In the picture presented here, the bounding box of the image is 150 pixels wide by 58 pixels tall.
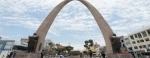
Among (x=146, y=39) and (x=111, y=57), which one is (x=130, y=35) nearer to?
(x=146, y=39)

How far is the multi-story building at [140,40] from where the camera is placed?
133 ft

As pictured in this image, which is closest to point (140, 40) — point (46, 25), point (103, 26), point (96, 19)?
point (96, 19)

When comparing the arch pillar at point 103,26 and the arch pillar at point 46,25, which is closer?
the arch pillar at point 103,26


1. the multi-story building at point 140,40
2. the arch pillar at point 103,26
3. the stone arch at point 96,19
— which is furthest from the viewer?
the multi-story building at point 140,40

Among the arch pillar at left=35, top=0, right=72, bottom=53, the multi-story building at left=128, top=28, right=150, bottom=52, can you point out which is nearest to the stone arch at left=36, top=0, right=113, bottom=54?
the arch pillar at left=35, top=0, right=72, bottom=53

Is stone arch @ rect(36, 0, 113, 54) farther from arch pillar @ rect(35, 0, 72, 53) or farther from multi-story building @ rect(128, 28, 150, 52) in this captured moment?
multi-story building @ rect(128, 28, 150, 52)

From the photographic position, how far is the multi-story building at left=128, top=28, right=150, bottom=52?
40656mm

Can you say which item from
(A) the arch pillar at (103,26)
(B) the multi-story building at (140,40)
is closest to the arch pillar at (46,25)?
(A) the arch pillar at (103,26)

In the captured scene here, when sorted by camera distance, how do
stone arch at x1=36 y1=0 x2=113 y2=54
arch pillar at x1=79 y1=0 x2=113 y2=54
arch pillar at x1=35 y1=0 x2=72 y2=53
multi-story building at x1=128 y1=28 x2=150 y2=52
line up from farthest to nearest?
multi-story building at x1=128 y1=28 x2=150 y2=52 < arch pillar at x1=35 y1=0 x2=72 y2=53 < stone arch at x1=36 y1=0 x2=113 y2=54 < arch pillar at x1=79 y1=0 x2=113 y2=54

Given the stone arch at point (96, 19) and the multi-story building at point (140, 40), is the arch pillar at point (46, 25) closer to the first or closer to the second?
the stone arch at point (96, 19)

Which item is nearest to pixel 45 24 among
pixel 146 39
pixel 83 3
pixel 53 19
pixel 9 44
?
pixel 53 19

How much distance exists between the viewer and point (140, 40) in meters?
44.1

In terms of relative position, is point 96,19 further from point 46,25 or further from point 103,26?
point 46,25

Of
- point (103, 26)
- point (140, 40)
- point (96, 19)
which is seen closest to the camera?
point (103, 26)
